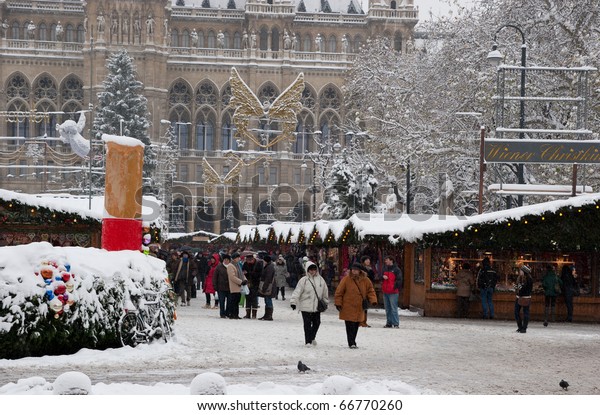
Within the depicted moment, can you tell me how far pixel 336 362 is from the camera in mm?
14320

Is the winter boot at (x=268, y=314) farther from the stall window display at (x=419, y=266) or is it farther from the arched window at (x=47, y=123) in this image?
the arched window at (x=47, y=123)

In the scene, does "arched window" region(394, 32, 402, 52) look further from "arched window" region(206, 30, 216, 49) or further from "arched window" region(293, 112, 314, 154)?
"arched window" region(206, 30, 216, 49)

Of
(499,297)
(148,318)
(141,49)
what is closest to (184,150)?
(141,49)

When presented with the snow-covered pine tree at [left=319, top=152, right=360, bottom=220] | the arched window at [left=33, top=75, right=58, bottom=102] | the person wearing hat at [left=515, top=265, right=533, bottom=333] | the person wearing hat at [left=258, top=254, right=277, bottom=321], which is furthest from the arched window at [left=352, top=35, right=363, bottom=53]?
the person wearing hat at [left=515, top=265, right=533, bottom=333]

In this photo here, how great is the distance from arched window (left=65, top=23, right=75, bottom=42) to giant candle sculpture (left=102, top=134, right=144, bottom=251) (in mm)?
75933

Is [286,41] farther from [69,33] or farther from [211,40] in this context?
[69,33]

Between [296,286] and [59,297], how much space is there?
582cm

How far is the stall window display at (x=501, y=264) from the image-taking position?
80.3 ft

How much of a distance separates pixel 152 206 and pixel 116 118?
1695 inches

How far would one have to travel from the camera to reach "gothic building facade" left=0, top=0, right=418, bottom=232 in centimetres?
8531

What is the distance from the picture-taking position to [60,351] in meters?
14.2

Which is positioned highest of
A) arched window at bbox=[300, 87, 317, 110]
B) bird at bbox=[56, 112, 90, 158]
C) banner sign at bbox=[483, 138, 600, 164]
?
arched window at bbox=[300, 87, 317, 110]

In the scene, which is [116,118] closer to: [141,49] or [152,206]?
[141,49]

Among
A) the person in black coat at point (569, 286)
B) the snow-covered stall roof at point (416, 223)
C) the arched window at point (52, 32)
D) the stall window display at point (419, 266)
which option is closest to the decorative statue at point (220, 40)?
the arched window at point (52, 32)
